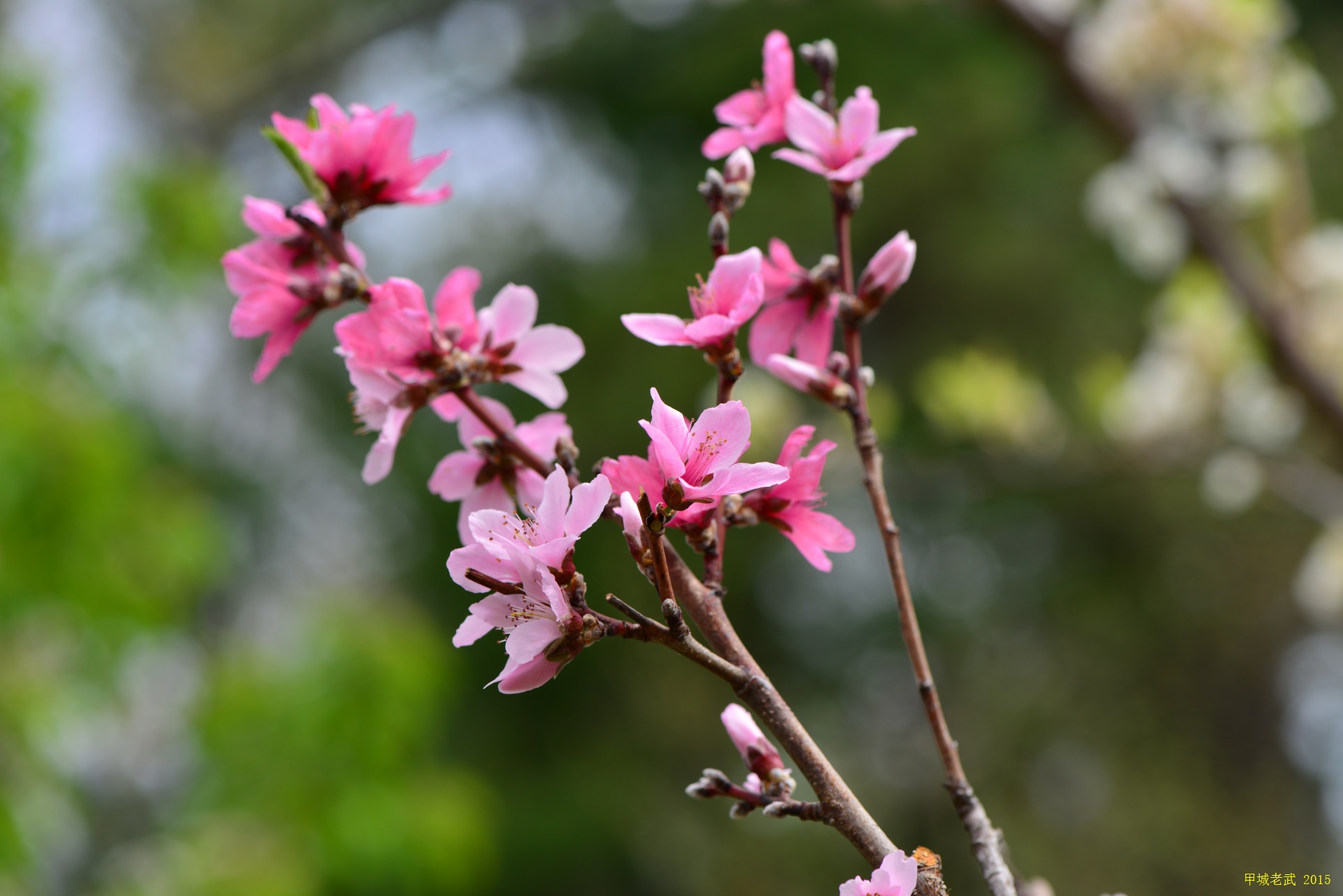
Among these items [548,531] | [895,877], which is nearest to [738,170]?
[548,531]

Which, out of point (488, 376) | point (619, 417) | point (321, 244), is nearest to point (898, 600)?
point (488, 376)

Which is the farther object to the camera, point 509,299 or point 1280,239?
point 1280,239

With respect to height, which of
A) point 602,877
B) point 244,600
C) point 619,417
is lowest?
point 602,877

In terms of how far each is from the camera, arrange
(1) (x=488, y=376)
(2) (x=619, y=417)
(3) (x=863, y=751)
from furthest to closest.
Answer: (3) (x=863, y=751), (2) (x=619, y=417), (1) (x=488, y=376)

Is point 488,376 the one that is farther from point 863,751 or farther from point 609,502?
Result: point 863,751

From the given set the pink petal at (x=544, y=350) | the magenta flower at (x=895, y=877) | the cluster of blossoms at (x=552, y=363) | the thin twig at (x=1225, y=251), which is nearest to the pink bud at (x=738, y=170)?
the cluster of blossoms at (x=552, y=363)

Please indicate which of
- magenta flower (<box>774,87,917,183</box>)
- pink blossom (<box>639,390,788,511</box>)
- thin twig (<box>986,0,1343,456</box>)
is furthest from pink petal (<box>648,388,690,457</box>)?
thin twig (<box>986,0,1343,456</box>)
